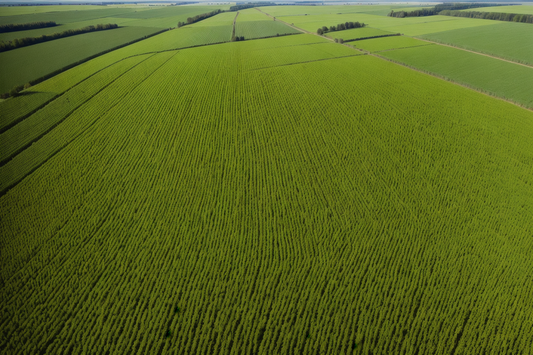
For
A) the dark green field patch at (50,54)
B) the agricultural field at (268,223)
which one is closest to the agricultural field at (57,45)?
the dark green field patch at (50,54)

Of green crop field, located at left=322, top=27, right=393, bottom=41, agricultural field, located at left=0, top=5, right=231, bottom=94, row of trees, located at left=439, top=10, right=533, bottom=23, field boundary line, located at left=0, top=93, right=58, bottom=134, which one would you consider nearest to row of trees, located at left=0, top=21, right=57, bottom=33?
agricultural field, located at left=0, top=5, right=231, bottom=94

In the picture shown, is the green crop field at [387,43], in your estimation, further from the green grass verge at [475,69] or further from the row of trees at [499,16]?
the row of trees at [499,16]

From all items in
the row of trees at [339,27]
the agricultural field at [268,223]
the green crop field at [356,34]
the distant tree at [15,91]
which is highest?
the row of trees at [339,27]

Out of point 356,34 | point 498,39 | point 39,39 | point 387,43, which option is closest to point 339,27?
point 356,34

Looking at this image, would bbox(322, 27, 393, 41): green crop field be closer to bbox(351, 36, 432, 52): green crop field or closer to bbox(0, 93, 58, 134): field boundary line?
bbox(351, 36, 432, 52): green crop field

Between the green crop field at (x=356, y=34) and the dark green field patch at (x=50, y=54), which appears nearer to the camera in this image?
the dark green field patch at (x=50, y=54)

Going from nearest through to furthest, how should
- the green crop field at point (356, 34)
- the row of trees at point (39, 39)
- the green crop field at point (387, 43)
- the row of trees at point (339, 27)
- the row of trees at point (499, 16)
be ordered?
the row of trees at point (39, 39) → the green crop field at point (387, 43) → the green crop field at point (356, 34) → the row of trees at point (499, 16) → the row of trees at point (339, 27)

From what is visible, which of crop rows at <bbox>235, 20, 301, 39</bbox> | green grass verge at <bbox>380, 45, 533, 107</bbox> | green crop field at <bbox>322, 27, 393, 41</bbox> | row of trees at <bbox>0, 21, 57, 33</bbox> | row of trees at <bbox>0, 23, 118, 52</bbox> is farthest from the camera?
crop rows at <bbox>235, 20, 301, 39</bbox>
